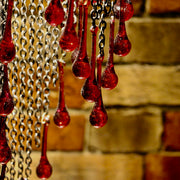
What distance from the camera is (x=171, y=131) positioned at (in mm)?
925

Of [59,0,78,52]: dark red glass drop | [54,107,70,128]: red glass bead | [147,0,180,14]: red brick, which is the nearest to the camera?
[59,0,78,52]: dark red glass drop

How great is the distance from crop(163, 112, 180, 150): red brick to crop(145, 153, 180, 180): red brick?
0.02 m

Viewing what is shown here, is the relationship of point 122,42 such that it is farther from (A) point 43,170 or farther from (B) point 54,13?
(A) point 43,170

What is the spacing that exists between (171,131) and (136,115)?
0.33 ft

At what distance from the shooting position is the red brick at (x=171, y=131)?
0.92 meters

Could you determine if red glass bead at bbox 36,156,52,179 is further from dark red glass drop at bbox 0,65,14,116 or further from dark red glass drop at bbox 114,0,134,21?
dark red glass drop at bbox 114,0,134,21

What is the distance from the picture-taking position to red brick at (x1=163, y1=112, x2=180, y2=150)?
92 cm

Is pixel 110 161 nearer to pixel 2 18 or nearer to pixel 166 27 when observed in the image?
pixel 166 27

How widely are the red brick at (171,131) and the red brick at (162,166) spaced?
2cm

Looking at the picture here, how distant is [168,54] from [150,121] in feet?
0.56

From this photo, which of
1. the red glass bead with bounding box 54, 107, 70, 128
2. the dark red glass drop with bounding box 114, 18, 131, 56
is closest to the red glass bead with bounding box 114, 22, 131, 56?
the dark red glass drop with bounding box 114, 18, 131, 56

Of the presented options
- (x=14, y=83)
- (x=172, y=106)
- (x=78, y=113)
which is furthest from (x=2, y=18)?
(x=172, y=106)

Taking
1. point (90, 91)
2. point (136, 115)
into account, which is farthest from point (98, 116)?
point (136, 115)

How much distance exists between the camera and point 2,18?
1.67 ft
